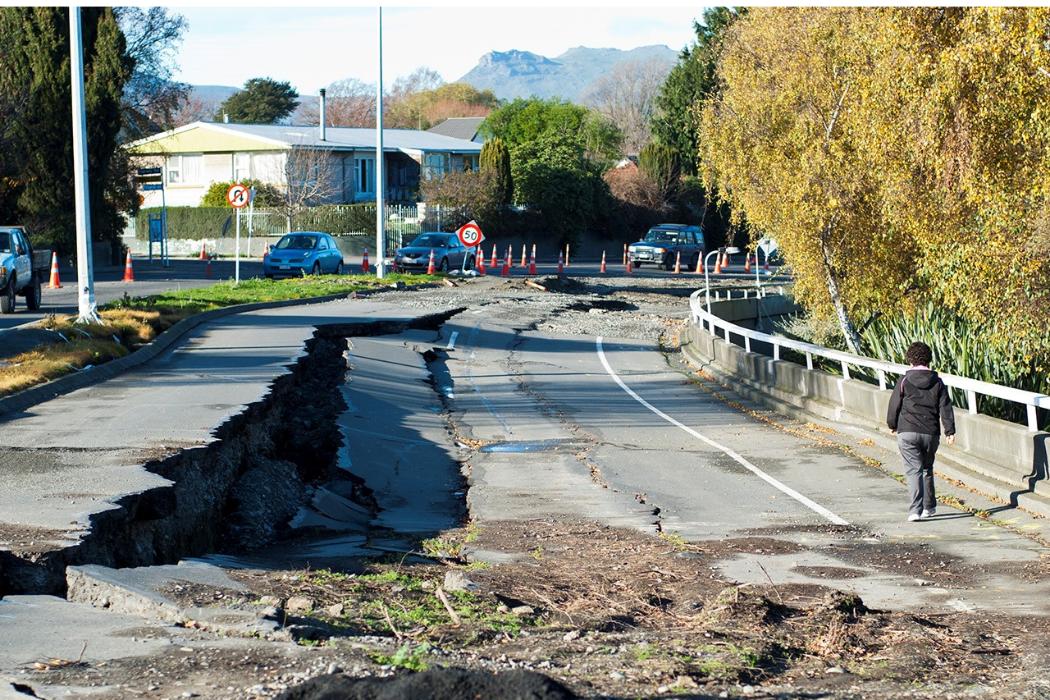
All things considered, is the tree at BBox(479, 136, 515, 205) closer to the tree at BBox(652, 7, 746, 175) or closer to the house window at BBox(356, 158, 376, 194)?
the house window at BBox(356, 158, 376, 194)

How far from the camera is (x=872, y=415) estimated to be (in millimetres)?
15945

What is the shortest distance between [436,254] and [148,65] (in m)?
17.3

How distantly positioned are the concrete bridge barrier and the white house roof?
43442mm

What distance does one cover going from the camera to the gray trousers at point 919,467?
11109mm

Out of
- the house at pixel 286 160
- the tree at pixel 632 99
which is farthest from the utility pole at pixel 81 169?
the tree at pixel 632 99

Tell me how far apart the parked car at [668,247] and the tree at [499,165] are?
10.3m

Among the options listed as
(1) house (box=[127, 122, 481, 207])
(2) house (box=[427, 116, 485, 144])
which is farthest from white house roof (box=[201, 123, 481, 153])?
(2) house (box=[427, 116, 485, 144])

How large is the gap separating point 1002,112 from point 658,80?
15066 centimetres

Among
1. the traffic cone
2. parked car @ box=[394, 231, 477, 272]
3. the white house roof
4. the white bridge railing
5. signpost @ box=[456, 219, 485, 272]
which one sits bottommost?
the white bridge railing

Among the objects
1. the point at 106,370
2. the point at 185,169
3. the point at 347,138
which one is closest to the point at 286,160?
the point at 347,138

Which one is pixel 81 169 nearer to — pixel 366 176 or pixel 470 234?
pixel 470 234

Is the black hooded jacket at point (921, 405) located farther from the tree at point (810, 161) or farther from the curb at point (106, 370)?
the curb at point (106, 370)

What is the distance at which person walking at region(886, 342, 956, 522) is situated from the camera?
11125 millimetres

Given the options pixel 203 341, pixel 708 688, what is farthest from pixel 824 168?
pixel 708 688
